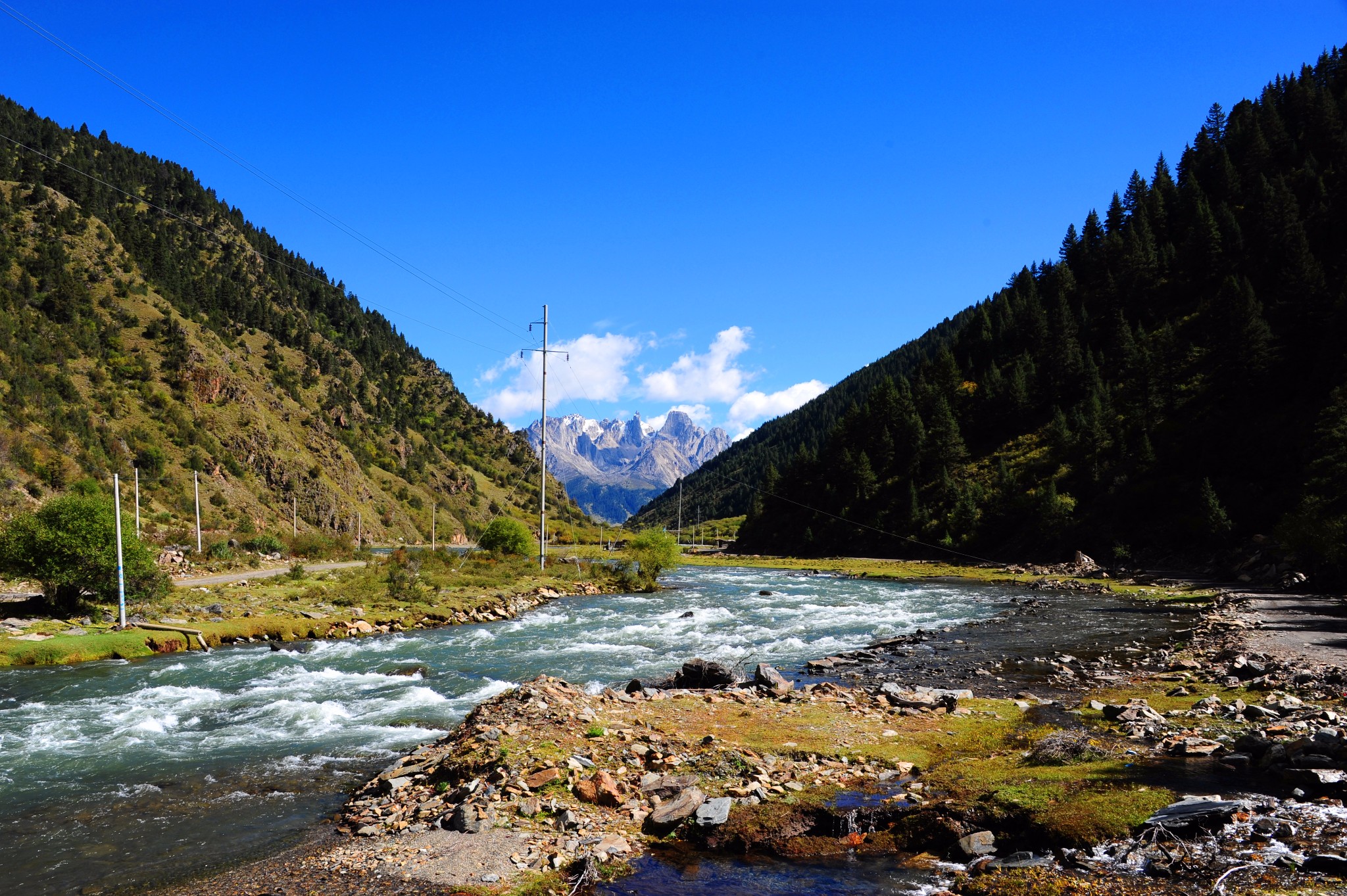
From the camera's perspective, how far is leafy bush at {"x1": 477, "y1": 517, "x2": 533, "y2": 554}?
2608 inches

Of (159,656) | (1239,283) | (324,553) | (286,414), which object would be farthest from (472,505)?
(1239,283)

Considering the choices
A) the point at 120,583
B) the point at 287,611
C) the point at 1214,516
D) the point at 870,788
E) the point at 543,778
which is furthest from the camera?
the point at 1214,516

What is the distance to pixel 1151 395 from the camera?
8750 cm

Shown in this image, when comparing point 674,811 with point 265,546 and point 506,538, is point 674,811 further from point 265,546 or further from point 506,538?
point 265,546

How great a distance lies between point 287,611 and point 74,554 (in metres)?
8.69

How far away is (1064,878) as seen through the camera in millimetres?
7781

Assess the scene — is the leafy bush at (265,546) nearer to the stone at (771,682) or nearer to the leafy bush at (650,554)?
the leafy bush at (650,554)

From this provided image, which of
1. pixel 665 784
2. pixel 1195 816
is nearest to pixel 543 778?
pixel 665 784

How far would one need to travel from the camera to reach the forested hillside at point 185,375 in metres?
69.1

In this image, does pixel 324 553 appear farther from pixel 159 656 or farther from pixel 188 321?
pixel 188 321

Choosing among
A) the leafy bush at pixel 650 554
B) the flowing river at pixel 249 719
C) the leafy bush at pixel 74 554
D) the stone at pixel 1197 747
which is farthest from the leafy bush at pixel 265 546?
the stone at pixel 1197 747

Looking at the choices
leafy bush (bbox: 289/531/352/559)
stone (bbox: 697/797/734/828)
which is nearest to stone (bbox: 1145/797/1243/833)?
stone (bbox: 697/797/734/828)

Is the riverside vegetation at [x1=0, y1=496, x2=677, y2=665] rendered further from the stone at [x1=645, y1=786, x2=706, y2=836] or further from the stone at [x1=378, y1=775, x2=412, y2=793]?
the stone at [x1=645, y1=786, x2=706, y2=836]

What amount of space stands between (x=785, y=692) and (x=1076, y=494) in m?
80.5
